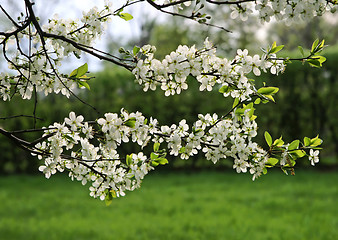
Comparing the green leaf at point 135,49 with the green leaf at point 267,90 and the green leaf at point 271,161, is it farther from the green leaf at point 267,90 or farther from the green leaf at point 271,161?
the green leaf at point 271,161

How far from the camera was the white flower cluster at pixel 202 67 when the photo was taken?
1.89 m

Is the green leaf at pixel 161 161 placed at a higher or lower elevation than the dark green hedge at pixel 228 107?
lower

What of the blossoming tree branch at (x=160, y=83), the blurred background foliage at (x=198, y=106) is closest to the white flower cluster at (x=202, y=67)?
the blossoming tree branch at (x=160, y=83)

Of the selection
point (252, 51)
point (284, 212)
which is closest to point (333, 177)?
point (284, 212)

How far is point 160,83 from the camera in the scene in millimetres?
2072

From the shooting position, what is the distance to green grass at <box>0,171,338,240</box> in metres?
4.84

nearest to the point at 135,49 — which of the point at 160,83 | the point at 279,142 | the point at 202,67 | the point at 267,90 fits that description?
the point at 160,83

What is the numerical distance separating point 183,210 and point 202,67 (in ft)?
13.8

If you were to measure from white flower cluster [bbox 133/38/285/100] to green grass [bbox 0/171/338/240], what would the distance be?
3074 mm

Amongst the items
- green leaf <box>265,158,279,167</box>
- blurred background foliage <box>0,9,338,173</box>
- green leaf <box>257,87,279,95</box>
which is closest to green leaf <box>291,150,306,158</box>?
green leaf <box>265,158,279,167</box>

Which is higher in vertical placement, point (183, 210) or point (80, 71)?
point (80, 71)

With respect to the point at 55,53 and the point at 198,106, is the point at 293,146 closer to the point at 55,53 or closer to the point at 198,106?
the point at 55,53

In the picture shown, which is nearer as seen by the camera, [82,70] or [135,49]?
[135,49]

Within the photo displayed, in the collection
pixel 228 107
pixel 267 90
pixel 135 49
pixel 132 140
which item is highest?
pixel 228 107
